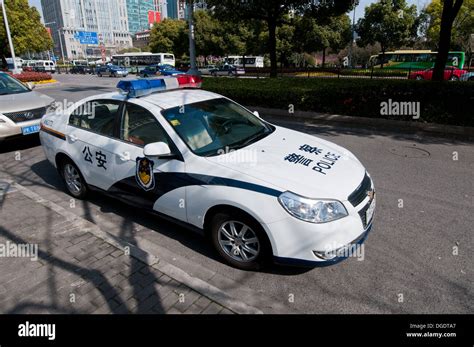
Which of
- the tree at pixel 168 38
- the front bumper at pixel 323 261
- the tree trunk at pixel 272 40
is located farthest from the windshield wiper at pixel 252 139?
the tree at pixel 168 38

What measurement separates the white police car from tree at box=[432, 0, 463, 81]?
26.3ft

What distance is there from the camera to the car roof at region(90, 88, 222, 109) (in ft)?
12.4

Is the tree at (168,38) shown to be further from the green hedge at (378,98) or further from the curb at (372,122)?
the curb at (372,122)

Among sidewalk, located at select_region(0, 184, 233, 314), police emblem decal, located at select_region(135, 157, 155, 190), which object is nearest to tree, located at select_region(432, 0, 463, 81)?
police emblem decal, located at select_region(135, 157, 155, 190)

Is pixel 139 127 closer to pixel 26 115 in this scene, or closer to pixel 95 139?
pixel 95 139

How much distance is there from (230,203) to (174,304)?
0.93 metres

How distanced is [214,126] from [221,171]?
0.88 metres

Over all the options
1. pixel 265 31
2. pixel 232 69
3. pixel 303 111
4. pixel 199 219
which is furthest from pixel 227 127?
pixel 265 31

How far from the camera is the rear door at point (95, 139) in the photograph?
399cm

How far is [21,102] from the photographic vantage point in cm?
716

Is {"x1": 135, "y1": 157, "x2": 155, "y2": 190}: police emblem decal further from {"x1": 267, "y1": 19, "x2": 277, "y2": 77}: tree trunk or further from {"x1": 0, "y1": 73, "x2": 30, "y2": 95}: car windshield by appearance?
{"x1": 267, "y1": 19, "x2": 277, "y2": 77}: tree trunk
